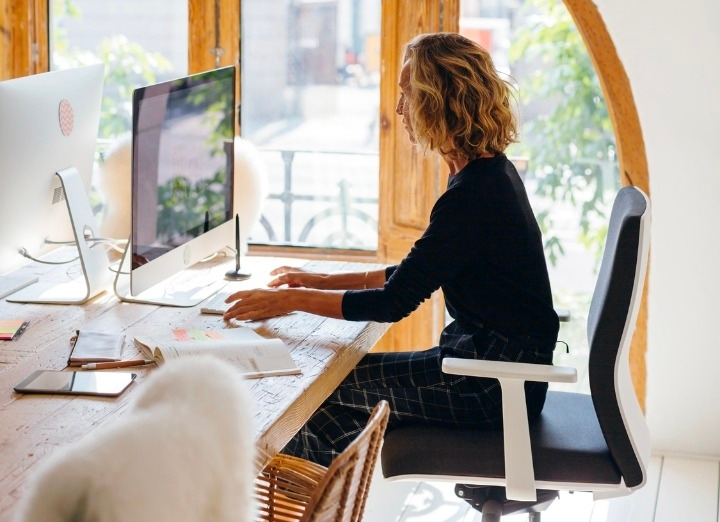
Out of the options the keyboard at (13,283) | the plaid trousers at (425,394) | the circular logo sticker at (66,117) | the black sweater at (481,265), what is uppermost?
the circular logo sticker at (66,117)

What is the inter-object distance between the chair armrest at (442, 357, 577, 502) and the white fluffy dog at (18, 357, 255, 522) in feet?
3.31

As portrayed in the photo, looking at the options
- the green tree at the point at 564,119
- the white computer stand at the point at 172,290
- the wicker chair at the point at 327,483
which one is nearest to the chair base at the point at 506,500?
the wicker chair at the point at 327,483


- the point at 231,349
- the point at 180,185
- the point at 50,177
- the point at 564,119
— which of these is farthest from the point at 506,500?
the point at 564,119

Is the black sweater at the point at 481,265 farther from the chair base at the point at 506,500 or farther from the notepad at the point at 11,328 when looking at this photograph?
the notepad at the point at 11,328

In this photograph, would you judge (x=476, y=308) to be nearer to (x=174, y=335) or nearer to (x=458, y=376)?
(x=458, y=376)

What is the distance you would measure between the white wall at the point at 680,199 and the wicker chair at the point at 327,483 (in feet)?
5.32

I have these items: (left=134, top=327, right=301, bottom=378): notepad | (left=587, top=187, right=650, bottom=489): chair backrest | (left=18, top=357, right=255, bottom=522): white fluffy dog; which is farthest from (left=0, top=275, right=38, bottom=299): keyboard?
(left=18, top=357, right=255, bottom=522): white fluffy dog

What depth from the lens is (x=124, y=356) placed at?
1971mm

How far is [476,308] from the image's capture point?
7.07 ft

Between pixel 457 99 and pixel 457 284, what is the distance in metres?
0.40

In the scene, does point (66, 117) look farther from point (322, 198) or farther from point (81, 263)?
point (322, 198)

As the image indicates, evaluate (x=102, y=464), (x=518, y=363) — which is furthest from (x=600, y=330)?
(x=102, y=464)

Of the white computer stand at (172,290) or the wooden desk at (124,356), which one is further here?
the white computer stand at (172,290)

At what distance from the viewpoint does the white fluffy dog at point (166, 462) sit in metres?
0.86
